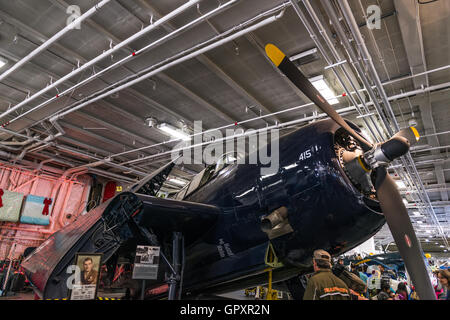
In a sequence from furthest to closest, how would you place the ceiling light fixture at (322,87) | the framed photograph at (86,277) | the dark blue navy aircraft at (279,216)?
the ceiling light fixture at (322,87) < the framed photograph at (86,277) < the dark blue navy aircraft at (279,216)

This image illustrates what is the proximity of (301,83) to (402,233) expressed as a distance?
6.45 ft

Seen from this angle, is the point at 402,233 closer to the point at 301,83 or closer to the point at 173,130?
the point at 301,83

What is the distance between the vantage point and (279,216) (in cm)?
318

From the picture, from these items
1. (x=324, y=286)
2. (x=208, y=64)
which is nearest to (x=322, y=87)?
(x=208, y=64)

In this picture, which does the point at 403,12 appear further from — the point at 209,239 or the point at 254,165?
the point at 209,239

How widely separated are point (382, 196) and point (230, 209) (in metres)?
1.94

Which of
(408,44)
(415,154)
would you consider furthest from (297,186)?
(415,154)

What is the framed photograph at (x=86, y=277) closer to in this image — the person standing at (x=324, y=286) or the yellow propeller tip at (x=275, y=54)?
the person standing at (x=324, y=286)

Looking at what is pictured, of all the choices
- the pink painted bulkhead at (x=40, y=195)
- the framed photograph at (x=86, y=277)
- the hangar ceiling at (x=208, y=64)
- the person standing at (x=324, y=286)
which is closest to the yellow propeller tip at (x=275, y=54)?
the person standing at (x=324, y=286)

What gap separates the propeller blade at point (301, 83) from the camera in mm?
3041

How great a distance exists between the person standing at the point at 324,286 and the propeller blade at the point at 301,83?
4.59 feet

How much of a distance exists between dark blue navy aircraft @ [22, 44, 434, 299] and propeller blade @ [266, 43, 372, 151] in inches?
0.4

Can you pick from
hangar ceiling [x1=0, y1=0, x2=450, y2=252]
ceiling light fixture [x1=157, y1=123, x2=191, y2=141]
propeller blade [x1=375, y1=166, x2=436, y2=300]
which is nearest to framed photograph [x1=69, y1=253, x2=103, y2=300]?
propeller blade [x1=375, y1=166, x2=436, y2=300]

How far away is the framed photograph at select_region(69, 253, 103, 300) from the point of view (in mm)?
3387
